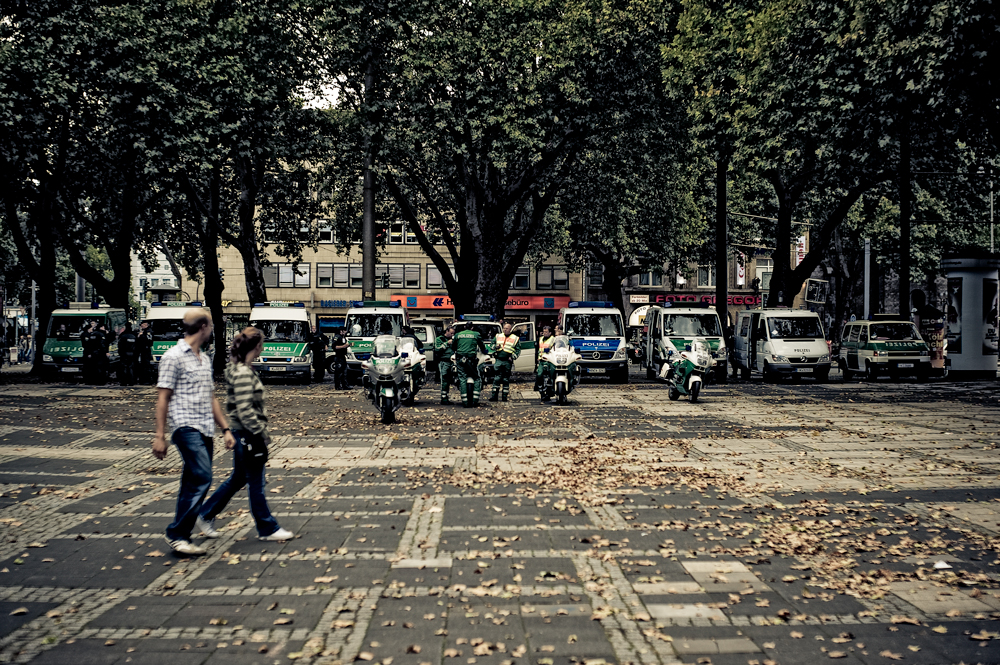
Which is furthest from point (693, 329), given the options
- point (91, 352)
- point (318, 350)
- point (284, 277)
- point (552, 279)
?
point (284, 277)

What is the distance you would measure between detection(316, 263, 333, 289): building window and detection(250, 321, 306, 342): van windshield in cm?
3977

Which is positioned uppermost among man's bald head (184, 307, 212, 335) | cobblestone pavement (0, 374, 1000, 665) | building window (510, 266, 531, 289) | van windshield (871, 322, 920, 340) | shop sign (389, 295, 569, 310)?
building window (510, 266, 531, 289)

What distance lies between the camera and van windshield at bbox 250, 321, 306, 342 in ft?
95.2

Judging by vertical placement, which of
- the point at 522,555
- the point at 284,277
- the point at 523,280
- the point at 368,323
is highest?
the point at 284,277

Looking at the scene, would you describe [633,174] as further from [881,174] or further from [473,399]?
[473,399]

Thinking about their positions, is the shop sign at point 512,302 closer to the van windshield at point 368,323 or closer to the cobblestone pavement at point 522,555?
the van windshield at point 368,323

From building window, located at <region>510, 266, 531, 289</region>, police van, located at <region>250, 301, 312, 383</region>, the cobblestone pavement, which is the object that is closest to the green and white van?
police van, located at <region>250, 301, 312, 383</region>

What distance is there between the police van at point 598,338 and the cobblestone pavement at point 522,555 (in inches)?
563

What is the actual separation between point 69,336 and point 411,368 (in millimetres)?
16558

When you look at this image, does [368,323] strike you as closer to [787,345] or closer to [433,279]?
[787,345]

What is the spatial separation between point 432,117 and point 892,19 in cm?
1233

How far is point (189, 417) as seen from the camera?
7039 mm

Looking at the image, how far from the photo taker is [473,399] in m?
19.9

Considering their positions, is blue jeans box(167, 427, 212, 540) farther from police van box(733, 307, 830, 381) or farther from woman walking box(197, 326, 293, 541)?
police van box(733, 307, 830, 381)
